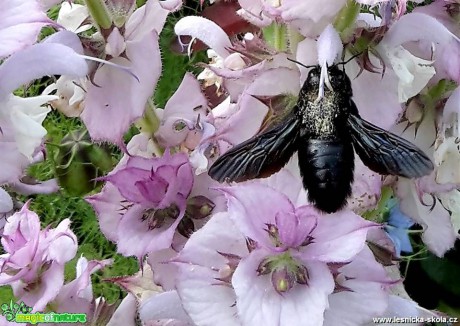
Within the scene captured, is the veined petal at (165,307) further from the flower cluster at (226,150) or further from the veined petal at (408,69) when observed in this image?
the veined petal at (408,69)

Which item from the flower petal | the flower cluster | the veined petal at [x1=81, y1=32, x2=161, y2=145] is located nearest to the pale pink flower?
the flower cluster

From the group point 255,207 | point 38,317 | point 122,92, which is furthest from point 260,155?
point 38,317

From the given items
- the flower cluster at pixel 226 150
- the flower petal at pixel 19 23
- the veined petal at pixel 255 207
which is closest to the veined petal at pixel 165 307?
the flower cluster at pixel 226 150

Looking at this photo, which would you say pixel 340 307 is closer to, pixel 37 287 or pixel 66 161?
pixel 37 287

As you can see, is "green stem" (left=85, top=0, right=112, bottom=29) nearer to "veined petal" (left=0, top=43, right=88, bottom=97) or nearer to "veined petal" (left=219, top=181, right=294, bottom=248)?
"veined petal" (left=0, top=43, right=88, bottom=97)

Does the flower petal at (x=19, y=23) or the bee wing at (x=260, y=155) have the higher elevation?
the flower petal at (x=19, y=23)

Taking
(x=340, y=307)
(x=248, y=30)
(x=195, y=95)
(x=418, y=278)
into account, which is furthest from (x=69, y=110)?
(x=418, y=278)

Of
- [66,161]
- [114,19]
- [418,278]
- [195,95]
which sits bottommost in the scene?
[418,278]
